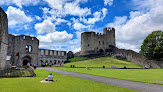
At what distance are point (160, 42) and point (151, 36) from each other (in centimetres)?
→ 375

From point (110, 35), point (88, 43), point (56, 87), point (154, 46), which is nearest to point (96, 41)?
point (88, 43)

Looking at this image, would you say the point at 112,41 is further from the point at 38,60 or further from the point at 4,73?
the point at 4,73

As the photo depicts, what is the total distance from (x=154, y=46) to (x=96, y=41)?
77.1 ft

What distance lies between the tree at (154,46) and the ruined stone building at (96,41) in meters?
18.5

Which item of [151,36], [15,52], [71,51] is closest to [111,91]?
[15,52]

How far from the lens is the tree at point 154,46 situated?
4110 cm

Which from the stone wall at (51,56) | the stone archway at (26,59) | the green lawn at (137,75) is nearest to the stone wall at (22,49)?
the stone archway at (26,59)

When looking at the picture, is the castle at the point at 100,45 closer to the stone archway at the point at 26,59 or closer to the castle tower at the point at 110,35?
the castle tower at the point at 110,35

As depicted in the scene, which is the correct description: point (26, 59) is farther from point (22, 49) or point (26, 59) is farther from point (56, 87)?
point (56, 87)

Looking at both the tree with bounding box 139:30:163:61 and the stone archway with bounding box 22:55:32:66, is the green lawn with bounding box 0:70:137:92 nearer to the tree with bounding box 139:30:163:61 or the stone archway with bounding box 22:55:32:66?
the stone archway with bounding box 22:55:32:66

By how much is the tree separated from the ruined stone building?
18.5m

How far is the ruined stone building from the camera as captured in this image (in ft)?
190

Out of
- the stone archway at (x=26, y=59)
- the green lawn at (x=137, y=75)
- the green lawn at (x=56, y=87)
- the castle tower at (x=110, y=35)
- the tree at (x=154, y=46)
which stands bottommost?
the green lawn at (x=137, y=75)

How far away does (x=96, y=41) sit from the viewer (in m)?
59.2
